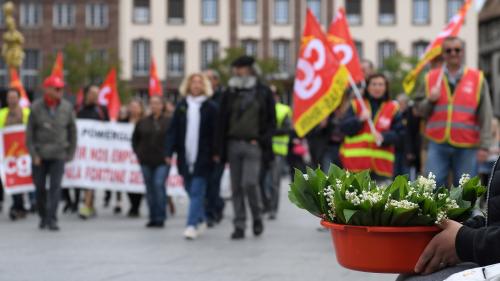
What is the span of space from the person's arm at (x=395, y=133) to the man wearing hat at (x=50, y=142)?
3949mm

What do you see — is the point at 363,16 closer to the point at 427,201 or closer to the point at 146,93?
the point at 146,93

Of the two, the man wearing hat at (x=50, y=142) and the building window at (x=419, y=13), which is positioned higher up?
the building window at (x=419, y=13)

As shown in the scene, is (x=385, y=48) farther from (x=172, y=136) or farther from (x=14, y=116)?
(x=172, y=136)

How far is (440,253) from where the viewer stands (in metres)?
3.35

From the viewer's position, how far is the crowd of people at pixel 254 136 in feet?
30.0

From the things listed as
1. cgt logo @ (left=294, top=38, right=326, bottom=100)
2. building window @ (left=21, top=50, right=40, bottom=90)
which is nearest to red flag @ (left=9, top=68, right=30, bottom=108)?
cgt logo @ (left=294, top=38, right=326, bottom=100)

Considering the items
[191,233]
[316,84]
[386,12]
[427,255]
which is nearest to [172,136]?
[191,233]

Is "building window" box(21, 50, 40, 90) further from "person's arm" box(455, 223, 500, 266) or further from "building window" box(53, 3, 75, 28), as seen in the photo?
"person's arm" box(455, 223, 500, 266)

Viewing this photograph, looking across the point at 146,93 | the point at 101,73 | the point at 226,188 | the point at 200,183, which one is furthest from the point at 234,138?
the point at 146,93

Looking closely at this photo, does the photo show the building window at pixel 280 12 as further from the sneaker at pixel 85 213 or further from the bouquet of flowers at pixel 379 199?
the bouquet of flowers at pixel 379 199

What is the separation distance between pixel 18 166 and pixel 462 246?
1242 cm

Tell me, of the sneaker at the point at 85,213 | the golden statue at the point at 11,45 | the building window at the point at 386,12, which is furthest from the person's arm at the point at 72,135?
the building window at the point at 386,12

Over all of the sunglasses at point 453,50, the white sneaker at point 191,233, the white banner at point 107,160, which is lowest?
the white sneaker at point 191,233

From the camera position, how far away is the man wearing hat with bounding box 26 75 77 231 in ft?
40.7
